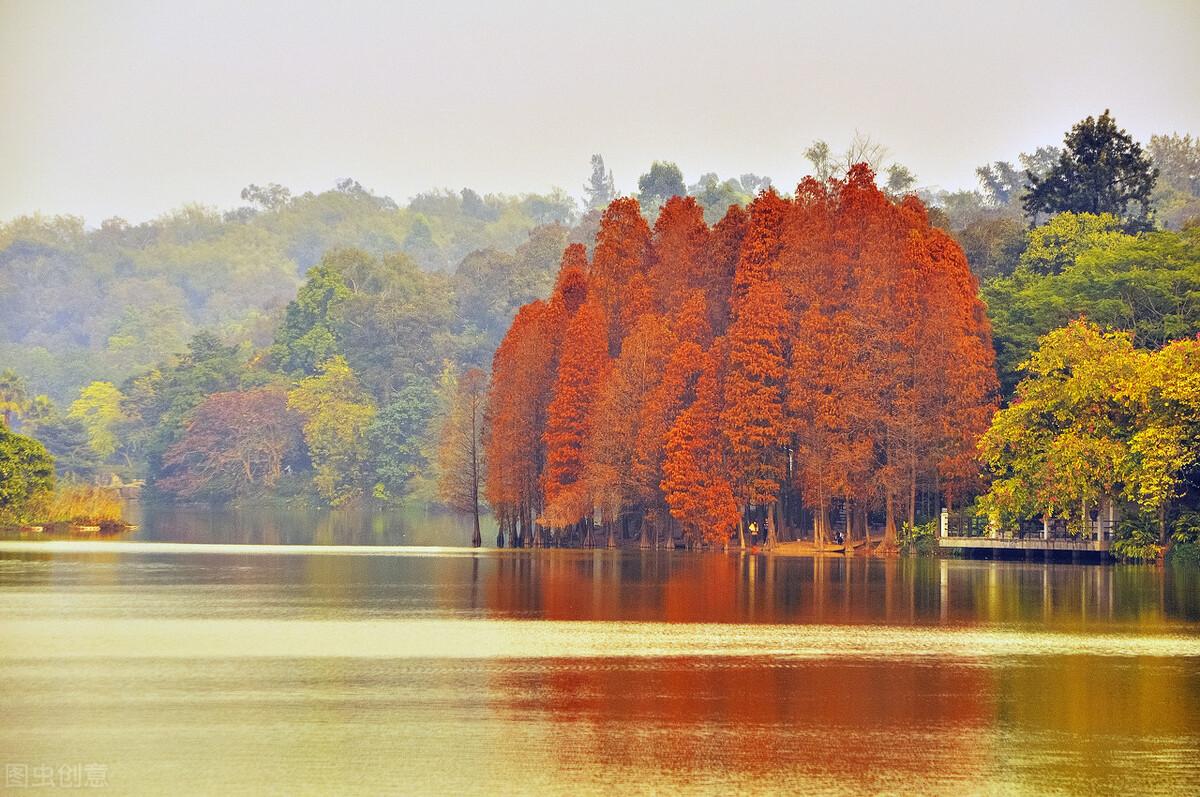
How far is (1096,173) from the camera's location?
7869 centimetres

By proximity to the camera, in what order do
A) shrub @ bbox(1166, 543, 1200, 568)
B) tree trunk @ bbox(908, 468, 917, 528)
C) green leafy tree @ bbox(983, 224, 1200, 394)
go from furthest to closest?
green leafy tree @ bbox(983, 224, 1200, 394) → tree trunk @ bbox(908, 468, 917, 528) → shrub @ bbox(1166, 543, 1200, 568)

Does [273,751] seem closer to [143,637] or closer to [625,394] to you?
[143,637]

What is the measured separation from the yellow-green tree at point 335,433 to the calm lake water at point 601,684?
76786 mm

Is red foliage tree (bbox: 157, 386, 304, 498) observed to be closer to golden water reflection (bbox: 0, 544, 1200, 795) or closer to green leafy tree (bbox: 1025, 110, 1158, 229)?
green leafy tree (bbox: 1025, 110, 1158, 229)

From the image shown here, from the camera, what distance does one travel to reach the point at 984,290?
71.9 m

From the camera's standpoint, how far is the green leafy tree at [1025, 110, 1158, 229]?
79.0 meters

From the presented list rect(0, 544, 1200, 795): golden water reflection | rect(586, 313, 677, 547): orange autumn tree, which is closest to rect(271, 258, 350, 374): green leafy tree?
rect(586, 313, 677, 547): orange autumn tree

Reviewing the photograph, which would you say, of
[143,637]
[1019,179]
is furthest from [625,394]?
[1019,179]

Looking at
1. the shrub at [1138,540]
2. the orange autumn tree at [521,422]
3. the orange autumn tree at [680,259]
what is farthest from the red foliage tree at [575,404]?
the shrub at [1138,540]

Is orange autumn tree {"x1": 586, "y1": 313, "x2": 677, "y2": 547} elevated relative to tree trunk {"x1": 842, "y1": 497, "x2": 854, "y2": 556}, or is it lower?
elevated

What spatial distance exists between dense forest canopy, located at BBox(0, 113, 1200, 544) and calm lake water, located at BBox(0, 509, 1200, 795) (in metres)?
17.1

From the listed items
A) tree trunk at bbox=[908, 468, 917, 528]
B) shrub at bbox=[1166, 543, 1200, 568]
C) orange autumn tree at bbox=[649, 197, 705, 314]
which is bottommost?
shrub at bbox=[1166, 543, 1200, 568]

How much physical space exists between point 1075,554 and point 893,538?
6831mm

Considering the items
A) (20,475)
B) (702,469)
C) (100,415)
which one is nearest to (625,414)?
(702,469)
